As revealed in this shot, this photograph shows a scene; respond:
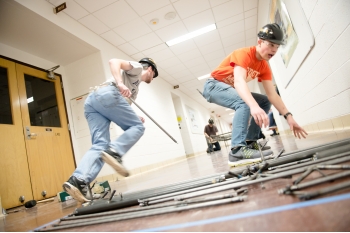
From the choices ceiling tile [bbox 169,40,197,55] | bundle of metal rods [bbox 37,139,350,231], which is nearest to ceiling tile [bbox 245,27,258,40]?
ceiling tile [bbox 169,40,197,55]

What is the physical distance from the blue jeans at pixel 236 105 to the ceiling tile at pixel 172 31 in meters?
A: 3.29

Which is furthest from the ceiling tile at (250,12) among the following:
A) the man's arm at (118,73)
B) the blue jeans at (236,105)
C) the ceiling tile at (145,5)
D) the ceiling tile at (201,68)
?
the man's arm at (118,73)

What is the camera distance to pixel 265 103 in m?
1.86

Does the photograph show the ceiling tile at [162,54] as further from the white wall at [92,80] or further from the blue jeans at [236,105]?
the blue jeans at [236,105]

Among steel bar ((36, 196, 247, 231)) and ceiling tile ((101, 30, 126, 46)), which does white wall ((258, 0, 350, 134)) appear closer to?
steel bar ((36, 196, 247, 231))

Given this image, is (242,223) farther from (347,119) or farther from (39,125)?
(39,125)

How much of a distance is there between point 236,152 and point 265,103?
23.5 inches

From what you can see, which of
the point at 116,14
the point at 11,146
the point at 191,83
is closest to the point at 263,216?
→ the point at 11,146

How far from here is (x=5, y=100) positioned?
10.7 feet

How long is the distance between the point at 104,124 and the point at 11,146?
2.34m

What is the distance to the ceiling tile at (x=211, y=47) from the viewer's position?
592 cm

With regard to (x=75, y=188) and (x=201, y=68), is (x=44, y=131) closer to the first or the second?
(x=75, y=188)

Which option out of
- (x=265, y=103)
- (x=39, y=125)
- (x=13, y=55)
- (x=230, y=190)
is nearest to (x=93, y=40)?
(x=13, y=55)

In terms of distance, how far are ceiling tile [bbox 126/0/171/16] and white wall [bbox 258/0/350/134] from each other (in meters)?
2.51
